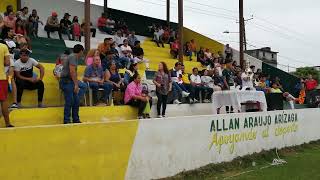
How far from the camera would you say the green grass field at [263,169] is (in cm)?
1057

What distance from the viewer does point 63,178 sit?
292 inches

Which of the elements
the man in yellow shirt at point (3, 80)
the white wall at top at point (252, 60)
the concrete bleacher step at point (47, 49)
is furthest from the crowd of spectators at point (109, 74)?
the white wall at top at point (252, 60)

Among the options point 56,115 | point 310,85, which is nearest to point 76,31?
point 56,115

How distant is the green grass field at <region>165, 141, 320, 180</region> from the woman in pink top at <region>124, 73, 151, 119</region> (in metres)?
2.50

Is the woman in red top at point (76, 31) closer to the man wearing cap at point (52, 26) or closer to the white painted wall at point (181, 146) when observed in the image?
the man wearing cap at point (52, 26)

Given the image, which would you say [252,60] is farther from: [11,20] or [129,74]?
[11,20]

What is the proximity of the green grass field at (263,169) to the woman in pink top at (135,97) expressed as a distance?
8.22ft

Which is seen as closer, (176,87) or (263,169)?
(263,169)

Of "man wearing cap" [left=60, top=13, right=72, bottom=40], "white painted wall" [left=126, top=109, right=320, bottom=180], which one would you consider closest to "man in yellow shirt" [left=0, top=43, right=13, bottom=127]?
"white painted wall" [left=126, top=109, right=320, bottom=180]

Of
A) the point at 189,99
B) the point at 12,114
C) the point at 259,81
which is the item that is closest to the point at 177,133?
the point at 12,114

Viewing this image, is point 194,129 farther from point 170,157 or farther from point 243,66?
point 243,66

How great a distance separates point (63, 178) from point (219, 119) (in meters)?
5.35

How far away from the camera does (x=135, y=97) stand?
12.7 metres

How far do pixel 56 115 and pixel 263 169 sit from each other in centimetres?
500
